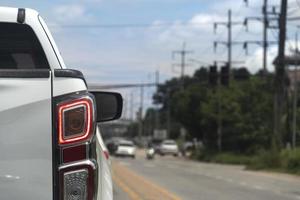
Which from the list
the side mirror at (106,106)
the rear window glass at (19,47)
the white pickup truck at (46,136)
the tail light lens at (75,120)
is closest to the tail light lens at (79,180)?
the white pickup truck at (46,136)

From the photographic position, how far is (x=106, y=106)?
3.92 meters

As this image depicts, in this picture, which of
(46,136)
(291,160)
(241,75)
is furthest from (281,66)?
(46,136)

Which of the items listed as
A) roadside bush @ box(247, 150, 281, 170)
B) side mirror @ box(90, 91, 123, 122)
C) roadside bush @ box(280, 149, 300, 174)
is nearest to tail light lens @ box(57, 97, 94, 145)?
side mirror @ box(90, 91, 123, 122)

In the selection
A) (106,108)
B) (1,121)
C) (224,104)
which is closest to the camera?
(1,121)

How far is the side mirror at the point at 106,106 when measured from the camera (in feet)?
12.8

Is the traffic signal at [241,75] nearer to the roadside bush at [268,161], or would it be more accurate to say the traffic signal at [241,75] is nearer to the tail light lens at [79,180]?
the roadside bush at [268,161]

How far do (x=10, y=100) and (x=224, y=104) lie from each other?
6059 centimetres

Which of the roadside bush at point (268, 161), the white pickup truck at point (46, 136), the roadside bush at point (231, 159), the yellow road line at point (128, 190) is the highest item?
the white pickup truck at point (46, 136)

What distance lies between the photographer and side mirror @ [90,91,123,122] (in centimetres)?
392

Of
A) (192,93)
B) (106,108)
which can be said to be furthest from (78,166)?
(192,93)

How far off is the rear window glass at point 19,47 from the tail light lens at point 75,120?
0.72 metres

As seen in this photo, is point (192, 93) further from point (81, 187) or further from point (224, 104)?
point (81, 187)

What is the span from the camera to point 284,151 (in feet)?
135

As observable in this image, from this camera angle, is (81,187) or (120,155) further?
(120,155)
